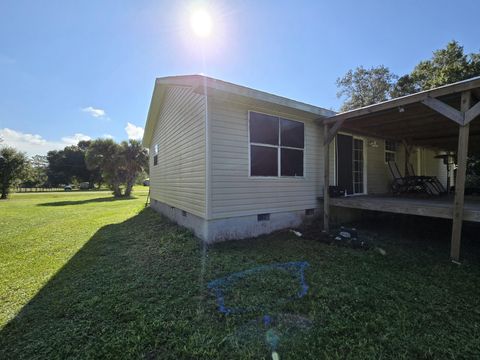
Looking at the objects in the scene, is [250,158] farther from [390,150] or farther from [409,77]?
[409,77]

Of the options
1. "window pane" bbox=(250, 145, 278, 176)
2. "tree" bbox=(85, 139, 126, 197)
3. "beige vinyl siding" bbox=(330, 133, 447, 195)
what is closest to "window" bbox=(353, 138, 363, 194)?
"beige vinyl siding" bbox=(330, 133, 447, 195)

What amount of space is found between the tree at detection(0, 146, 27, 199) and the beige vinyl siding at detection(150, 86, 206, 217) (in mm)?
20877

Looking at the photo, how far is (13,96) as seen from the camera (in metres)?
11.7

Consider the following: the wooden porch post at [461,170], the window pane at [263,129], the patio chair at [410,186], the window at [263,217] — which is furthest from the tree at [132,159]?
the wooden porch post at [461,170]

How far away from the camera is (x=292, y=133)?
5.62 metres

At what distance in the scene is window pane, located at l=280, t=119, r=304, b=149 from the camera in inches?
216

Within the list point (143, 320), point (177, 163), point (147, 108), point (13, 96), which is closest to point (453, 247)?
point (143, 320)

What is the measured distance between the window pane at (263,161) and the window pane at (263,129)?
0.19m

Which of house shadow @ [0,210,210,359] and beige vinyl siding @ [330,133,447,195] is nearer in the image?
house shadow @ [0,210,210,359]

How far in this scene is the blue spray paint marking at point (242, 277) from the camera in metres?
2.42

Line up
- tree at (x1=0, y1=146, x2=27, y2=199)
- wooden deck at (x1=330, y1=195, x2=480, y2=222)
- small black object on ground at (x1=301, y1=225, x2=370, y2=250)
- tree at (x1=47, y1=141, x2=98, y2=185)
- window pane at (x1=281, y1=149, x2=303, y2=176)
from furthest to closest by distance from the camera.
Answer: tree at (x1=47, y1=141, x2=98, y2=185), tree at (x1=0, y1=146, x2=27, y2=199), window pane at (x1=281, y1=149, x2=303, y2=176), small black object on ground at (x1=301, y1=225, x2=370, y2=250), wooden deck at (x1=330, y1=195, x2=480, y2=222)

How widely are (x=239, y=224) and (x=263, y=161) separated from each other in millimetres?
1585

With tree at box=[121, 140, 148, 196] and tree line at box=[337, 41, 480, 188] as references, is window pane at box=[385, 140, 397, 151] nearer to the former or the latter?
tree line at box=[337, 41, 480, 188]

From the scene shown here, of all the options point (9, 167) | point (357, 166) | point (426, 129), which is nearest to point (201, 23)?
point (357, 166)
